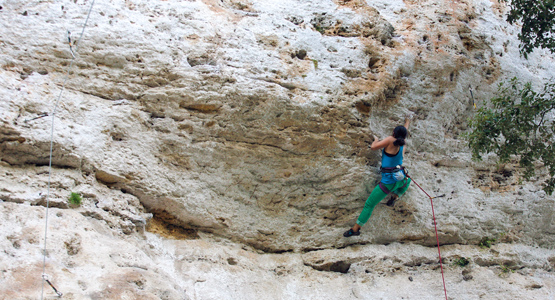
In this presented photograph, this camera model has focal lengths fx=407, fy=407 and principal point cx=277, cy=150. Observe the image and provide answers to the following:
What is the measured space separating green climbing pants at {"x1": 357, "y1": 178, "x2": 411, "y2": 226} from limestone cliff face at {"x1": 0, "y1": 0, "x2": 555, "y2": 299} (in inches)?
13.8

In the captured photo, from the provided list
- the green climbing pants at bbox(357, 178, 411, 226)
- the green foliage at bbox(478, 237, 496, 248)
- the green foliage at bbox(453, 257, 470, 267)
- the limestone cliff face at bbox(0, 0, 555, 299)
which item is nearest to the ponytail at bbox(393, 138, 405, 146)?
the green climbing pants at bbox(357, 178, 411, 226)

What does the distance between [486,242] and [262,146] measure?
12.0 ft

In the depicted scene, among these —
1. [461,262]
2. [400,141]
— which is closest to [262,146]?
[400,141]

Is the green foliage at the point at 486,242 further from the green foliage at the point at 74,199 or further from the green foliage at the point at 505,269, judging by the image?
the green foliage at the point at 74,199

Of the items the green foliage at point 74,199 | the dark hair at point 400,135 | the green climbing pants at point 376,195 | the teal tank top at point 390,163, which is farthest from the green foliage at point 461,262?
the green foliage at point 74,199

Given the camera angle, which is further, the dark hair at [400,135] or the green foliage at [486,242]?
the green foliage at [486,242]

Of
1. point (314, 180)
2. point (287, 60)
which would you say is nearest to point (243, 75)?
point (287, 60)

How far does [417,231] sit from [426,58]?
2.74m

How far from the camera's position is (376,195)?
5531 millimetres

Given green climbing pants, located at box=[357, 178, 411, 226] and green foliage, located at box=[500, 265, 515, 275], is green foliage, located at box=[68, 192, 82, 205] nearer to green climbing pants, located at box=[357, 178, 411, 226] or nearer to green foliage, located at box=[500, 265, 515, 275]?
green climbing pants, located at box=[357, 178, 411, 226]

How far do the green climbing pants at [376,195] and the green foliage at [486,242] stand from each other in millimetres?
1576

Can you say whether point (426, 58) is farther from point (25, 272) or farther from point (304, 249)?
point (25, 272)

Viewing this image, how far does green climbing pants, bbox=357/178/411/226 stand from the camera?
5.53 metres

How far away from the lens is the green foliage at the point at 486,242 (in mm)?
6100
